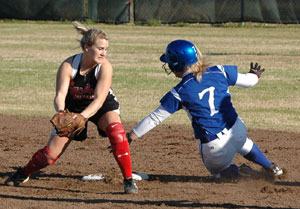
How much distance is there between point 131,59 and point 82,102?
1090cm

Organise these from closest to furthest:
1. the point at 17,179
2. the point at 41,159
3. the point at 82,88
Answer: the point at 82,88, the point at 41,159, the point at 17,179

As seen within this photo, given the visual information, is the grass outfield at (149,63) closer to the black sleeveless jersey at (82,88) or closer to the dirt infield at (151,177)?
the dirt infield at (151,177)

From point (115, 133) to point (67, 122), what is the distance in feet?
1.70

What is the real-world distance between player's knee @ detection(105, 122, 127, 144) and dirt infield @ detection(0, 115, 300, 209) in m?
0.52

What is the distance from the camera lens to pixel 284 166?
24.8ft

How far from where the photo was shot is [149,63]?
1658 cm

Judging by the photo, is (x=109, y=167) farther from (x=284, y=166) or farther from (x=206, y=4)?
(x=206, y=4)

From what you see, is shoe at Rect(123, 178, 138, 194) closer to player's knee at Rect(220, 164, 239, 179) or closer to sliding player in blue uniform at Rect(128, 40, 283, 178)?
sliding player in blue uniform at Rect(128, 40, 283, 178)

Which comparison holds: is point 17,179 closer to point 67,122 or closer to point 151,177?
point 67,122

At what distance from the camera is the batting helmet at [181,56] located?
624cm

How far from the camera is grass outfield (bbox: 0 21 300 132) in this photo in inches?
447

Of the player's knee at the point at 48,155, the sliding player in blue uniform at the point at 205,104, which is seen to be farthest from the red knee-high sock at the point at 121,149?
the player's knee at the point at 48,155

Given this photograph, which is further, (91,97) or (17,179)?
(17,179)

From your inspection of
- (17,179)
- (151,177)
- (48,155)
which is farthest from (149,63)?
(48,155)
